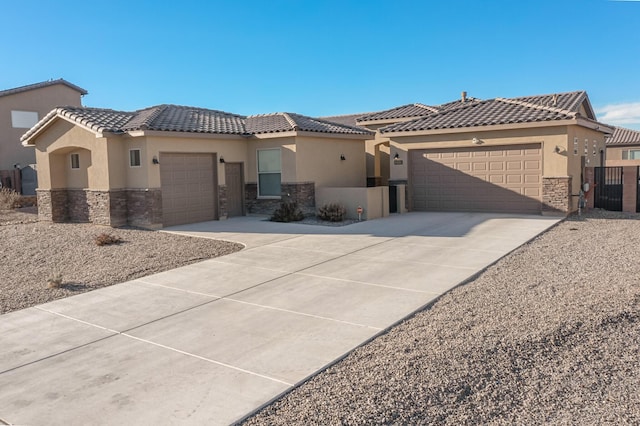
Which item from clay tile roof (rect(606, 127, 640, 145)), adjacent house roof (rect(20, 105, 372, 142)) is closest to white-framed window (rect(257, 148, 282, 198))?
adjacent house roof (rect(20, 105, 372, 142))

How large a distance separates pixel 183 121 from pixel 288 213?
4.89 meters

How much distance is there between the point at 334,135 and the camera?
2011 centimetres

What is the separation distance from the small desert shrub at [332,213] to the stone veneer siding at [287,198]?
3.18 feet

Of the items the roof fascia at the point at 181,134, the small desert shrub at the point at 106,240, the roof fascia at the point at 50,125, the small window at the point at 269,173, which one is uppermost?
the roof fascia at the point at 50,125

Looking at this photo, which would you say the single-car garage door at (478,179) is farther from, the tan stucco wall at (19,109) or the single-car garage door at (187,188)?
the tan stucco wall at (19,109)

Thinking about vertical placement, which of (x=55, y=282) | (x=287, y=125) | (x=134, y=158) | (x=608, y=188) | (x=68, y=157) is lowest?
(x=55, y=282)

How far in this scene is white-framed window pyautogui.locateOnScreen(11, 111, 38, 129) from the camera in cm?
3125

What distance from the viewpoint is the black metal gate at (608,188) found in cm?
1967

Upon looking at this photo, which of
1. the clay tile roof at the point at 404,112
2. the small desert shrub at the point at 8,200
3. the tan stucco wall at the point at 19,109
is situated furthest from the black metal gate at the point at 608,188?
the tan stucco wall at the point at 19,109

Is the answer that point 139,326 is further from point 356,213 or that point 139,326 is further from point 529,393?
point 356,213

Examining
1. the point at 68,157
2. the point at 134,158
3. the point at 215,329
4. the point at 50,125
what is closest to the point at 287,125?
the point at 134,158

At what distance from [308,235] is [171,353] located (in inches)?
347

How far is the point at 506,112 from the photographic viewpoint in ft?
62.3

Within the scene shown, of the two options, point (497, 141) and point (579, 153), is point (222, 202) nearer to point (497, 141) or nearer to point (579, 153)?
point (497, 141)
